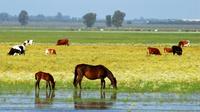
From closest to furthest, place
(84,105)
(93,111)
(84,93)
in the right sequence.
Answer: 1. (93,111)
2. (84,105)
3. (84,93)

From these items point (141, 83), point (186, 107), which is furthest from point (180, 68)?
point (186, 107)

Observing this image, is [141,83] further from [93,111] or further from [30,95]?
[93,111]

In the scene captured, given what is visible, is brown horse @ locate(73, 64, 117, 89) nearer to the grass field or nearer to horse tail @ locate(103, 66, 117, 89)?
horse tail @ locate(103, 66, 117, 89)

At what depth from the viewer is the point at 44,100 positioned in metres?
27.9

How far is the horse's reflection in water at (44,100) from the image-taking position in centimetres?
2630

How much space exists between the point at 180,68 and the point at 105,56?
8.30 metres

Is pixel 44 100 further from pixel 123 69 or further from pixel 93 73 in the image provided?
pixel 123 69

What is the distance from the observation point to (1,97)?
94.2 feet

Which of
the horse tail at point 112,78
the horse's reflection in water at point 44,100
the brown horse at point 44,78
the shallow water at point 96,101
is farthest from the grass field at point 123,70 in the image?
the horse's reflection in water at point 44,100

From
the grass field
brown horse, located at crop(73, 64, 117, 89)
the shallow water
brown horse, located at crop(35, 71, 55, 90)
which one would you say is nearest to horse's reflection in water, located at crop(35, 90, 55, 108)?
the shallow water

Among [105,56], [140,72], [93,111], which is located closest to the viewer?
[93,111]

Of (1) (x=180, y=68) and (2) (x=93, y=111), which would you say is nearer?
(2) (x=93, y=111)

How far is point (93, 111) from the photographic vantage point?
24.7 m

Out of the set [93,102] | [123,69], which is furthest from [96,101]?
[123,69]
